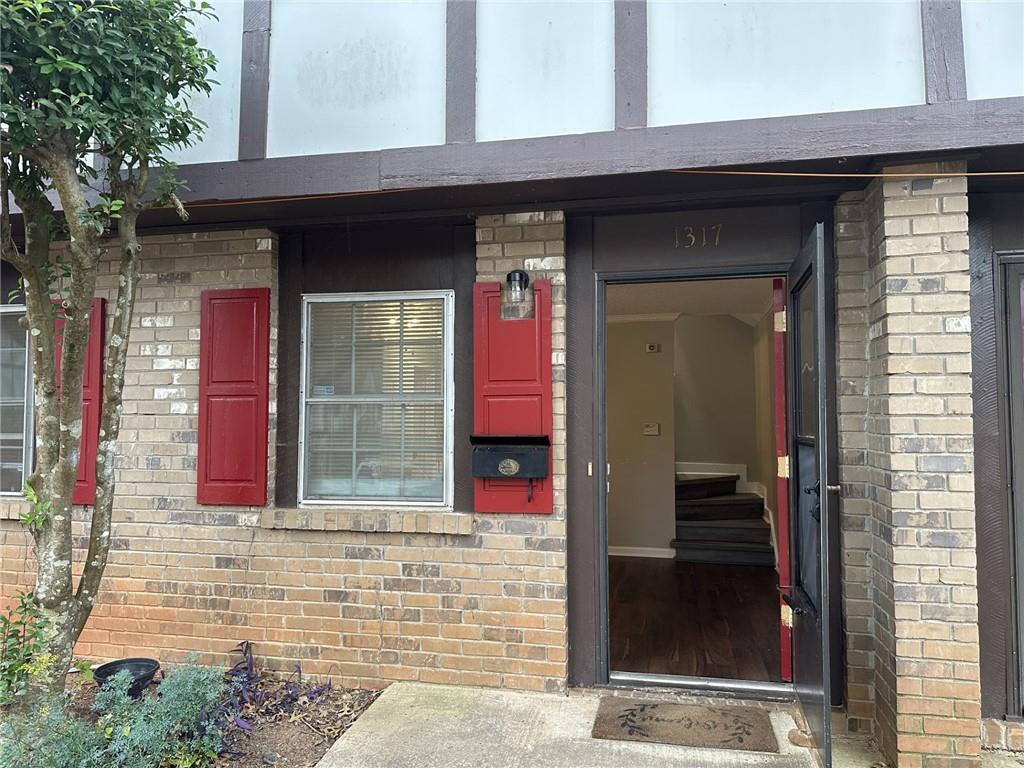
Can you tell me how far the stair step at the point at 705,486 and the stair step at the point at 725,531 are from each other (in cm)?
56

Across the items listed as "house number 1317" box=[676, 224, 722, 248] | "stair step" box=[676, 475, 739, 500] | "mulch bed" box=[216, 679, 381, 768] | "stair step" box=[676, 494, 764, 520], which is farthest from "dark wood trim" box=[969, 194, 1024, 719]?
"stair step" box=[676, 475, 739, 500]

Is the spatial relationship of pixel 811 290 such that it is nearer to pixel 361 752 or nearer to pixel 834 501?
pixel 834 501

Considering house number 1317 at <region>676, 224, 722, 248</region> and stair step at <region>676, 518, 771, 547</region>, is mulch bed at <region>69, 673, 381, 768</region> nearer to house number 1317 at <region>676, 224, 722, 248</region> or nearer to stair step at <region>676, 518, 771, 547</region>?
house number 1317 at <region>676, 224, 722, 248</region>

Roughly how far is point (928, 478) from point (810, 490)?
46 centimetres

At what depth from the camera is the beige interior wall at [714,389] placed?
8.13 meters

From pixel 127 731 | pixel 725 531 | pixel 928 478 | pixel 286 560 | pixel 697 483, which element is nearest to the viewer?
pixel 127 731

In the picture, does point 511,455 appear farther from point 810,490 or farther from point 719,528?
point 719,528

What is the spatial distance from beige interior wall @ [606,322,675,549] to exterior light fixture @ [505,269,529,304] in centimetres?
370

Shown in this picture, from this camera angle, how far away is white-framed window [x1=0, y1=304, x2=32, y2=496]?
403 centimetres

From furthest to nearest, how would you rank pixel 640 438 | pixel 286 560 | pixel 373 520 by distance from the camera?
1. pixel 640 438
2. pixel 286 560
3. pixel 373 520

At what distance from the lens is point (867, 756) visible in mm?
2812

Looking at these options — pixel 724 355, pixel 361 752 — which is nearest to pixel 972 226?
pixel 361 752

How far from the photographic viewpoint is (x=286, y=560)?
359 cm

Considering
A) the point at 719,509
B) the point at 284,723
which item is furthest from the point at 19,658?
the point at 719,509
